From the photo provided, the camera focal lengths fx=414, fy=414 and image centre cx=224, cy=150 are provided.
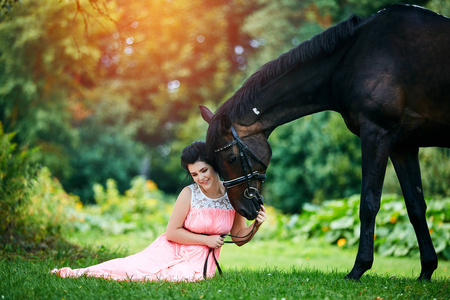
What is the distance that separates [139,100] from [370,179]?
22553 mm

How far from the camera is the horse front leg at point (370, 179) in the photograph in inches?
133

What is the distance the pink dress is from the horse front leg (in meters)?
1.21

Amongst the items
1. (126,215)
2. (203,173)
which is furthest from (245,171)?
(126,215)

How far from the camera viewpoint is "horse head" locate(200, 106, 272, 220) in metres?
3.53

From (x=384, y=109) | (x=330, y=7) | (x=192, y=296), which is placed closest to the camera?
(x=192, y=296)

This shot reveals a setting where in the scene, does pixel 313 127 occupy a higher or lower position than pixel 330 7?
lower

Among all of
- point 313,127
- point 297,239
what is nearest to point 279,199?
point 313,127

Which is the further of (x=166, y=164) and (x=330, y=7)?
(x=166, y=164)

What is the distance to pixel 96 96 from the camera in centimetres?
2034

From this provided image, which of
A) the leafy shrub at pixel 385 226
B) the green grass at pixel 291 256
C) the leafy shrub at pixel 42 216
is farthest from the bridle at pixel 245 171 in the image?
the leafy shrub at pixel 385 226

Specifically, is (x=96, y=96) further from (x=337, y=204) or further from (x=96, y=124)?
(x=337, y=204)

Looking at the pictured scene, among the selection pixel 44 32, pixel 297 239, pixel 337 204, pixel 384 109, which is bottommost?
pixel 297 239

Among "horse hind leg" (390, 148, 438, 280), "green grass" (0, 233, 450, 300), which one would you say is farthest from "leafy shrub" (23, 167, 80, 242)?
"horse hind leg" (390, 148, 438, 280)

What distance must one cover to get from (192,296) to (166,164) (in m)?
19.4
